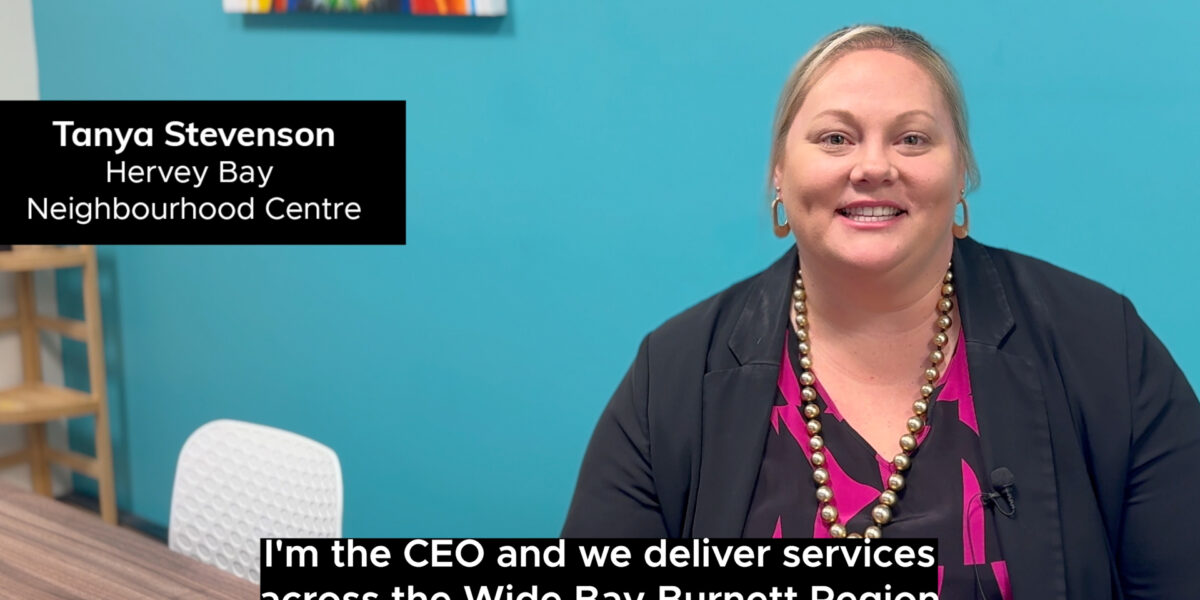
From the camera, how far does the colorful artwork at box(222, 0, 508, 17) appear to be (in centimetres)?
294

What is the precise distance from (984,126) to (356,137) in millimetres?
1558

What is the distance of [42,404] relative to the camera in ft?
13.0

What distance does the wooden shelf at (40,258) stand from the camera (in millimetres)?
3830

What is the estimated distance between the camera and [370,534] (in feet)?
11.7

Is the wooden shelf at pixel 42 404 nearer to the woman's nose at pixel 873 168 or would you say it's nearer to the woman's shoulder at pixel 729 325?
the woman's shoulder at pixel 729 325

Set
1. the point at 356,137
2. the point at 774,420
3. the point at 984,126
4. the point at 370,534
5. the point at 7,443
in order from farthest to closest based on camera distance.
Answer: the point at 7,443 → the point at 370,534 → the point at 356,137 → the point at 984,126 → the point at 774,420

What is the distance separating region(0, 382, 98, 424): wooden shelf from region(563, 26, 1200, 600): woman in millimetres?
2681

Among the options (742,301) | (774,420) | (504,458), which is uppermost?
(742,301)

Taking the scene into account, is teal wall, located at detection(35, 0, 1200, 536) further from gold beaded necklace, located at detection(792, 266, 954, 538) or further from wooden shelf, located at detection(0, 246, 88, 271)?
gold beaded necklace, located at detection(792, 266, 954, 538)

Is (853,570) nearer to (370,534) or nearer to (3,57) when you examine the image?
(370,534)

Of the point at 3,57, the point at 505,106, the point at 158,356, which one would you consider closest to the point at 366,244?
the point at 505,106

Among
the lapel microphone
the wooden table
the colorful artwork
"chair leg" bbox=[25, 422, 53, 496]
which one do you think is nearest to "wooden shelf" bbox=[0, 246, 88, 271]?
"chair leg" bbox=[25, 422, 53, 496]

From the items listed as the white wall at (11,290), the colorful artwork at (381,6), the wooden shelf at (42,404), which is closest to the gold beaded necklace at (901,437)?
the colorful artwork at (381,6)
